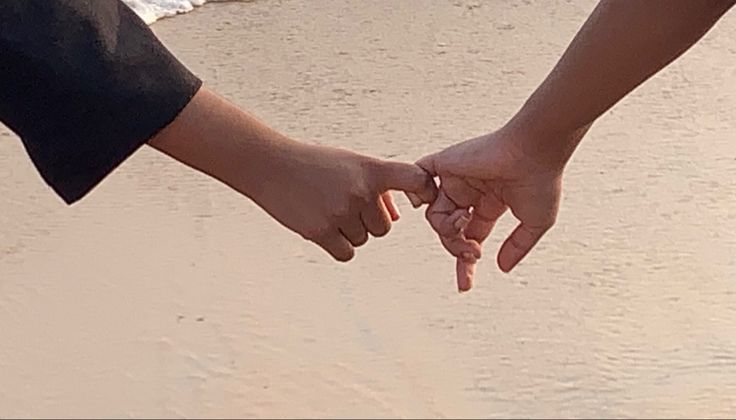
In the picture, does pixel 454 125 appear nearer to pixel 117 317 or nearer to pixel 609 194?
pixel 609 194

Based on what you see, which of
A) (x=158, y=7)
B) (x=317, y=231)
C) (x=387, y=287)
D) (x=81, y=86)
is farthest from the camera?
(x=158, y=7)

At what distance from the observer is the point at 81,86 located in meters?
0.86

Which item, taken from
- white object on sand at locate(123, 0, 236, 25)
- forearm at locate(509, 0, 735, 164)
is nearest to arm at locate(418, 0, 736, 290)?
forearm at locate(509, 0, 735, 164)

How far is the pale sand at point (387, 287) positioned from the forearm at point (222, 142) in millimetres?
138

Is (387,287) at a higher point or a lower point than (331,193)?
lower

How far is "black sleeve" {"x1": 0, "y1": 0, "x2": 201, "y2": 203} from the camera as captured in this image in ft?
2.80

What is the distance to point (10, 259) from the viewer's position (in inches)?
44.6

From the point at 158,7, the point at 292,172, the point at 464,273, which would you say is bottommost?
the point at 158,7

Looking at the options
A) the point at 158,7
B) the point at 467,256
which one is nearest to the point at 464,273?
the point at 467,256

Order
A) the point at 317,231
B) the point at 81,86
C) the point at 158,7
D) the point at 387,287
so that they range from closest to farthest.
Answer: the point at 81,86
the point at 317,231
the point at 387,287
the point at 158,7

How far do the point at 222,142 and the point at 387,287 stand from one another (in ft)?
0.73

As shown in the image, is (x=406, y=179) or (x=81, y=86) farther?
(x=406, y=179)

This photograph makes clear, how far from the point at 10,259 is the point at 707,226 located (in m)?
0.57

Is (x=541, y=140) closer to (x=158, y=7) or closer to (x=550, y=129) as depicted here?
(x=550, y=129)
